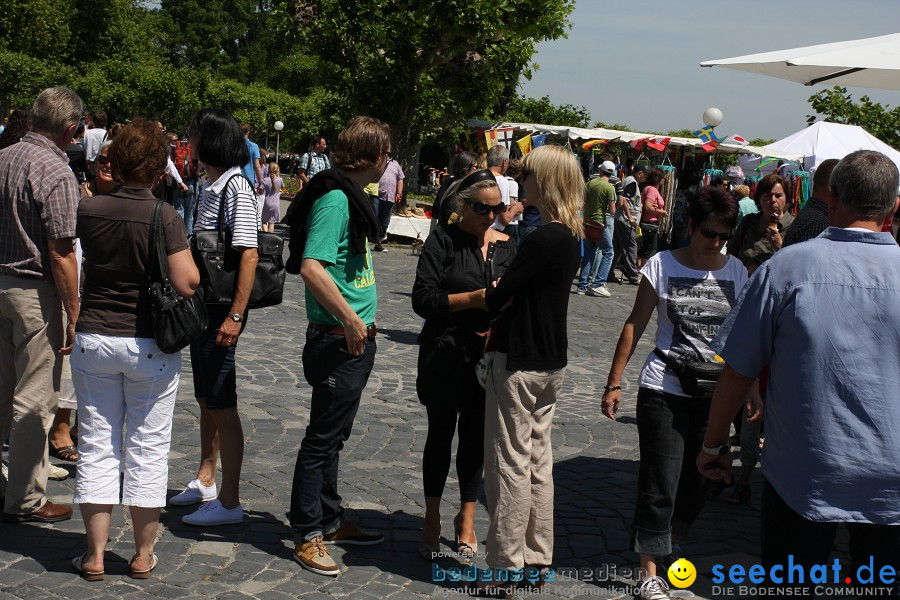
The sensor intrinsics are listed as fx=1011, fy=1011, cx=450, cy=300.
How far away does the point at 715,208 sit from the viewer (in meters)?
4.47

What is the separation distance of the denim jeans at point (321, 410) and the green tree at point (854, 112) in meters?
19.8

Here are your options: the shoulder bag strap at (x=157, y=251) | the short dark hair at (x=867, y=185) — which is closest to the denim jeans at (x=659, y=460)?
the short dark hair at (x=867, y=185)

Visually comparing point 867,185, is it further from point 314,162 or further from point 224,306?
point 314,162

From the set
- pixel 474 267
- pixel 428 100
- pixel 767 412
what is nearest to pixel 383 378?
pixel 474 267

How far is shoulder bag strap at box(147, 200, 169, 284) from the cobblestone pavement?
129cm

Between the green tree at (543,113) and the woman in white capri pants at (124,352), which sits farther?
the green tree at (543,113)

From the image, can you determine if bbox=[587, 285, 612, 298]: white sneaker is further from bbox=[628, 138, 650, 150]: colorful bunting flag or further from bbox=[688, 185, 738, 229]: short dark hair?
bbox=[688, 185, 738, 229]: short dark hair

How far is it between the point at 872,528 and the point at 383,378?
5580 mm

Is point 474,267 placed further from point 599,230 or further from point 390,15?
point 390,15

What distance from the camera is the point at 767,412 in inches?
130

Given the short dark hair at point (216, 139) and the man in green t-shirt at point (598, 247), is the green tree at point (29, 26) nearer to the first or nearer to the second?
the man in green t-shirt at point (598, 247)

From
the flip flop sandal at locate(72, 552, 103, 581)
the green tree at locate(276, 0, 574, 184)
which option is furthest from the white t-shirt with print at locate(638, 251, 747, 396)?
the green tree at locate(276, 0, 574, 184)

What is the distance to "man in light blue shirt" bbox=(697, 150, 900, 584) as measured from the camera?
304cm

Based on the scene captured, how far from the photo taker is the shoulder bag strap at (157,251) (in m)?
4.14
